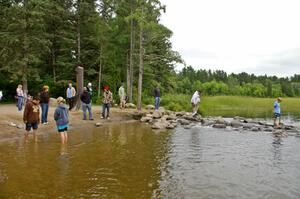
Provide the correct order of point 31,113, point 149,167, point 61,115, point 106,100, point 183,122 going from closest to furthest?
1. point 149,167
2. point 61,115
3. point 31,113
4. point 106,100
5. point 183,122

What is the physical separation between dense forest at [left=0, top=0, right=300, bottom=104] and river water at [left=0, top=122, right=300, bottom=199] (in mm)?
15557

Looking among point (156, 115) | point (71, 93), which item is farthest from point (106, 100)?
point (156, 115)

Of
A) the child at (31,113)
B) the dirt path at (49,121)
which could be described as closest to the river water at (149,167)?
the child at (31,113)

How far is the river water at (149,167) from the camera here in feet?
28.8

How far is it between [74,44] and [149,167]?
27.7m

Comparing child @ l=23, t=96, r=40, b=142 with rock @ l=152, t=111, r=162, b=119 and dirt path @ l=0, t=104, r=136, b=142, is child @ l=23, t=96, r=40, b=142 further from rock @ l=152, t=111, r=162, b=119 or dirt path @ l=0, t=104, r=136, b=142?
rock @ l=152, t=111, r=162, b=119

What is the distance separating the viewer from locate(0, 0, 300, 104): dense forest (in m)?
30.9

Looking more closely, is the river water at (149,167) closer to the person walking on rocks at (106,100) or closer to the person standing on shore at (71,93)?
the person walking on rocks at (106,100)

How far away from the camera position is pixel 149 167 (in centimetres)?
1134

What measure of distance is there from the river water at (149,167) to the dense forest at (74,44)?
15557 millimetres

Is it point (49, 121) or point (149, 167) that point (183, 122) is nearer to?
point (49, 121)

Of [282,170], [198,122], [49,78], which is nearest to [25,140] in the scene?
[282,170]

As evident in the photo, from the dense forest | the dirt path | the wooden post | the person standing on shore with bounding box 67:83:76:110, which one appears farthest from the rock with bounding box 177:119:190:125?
the person standing on shore with bounding box 67:83:76:110

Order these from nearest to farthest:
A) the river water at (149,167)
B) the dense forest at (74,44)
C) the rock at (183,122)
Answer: the river water at (149,167), the rock at (183,122), the dense forest at (74,44)
